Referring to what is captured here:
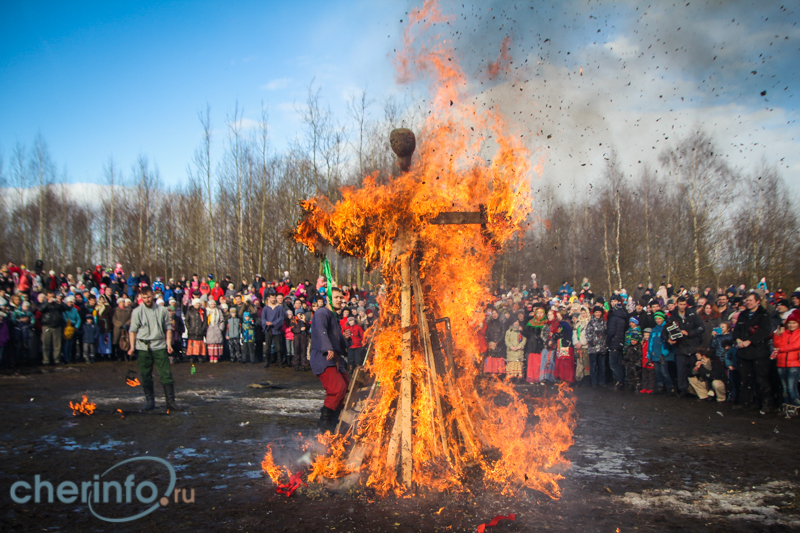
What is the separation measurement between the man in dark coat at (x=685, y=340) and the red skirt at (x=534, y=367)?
3.18 m

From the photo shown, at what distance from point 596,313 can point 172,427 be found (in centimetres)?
941

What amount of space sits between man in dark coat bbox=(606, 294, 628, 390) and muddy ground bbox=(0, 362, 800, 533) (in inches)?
65.6

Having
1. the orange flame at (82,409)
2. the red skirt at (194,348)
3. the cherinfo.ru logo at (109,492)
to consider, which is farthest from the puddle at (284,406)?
the red skirt at (194,348)

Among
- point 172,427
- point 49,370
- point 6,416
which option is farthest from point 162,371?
point 49,370

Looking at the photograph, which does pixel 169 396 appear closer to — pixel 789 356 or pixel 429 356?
pixel 429 356

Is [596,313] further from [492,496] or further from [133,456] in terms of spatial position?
[133,456]

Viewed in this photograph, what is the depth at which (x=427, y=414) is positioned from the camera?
494cm

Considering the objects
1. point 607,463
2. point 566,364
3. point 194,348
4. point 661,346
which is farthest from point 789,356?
point 194,348

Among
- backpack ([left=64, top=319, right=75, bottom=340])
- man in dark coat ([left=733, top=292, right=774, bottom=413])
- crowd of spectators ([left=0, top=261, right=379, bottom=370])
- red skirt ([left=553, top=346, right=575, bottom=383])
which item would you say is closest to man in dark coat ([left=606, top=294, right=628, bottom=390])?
red skirt ([left=553, top=346, right=575, bottom=383])

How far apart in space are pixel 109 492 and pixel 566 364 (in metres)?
10.4

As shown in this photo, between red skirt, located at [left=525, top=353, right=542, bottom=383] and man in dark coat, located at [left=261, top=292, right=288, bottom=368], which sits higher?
man in dark coat, located at [left=261, top=292, right=288, bottom=368]

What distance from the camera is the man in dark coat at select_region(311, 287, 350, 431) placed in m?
6.60

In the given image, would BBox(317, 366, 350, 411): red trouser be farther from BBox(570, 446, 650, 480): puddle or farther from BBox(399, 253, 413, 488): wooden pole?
BBox(570, 446, 650, 480): puddle

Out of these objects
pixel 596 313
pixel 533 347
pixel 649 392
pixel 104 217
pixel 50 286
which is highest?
pixel 104 217
